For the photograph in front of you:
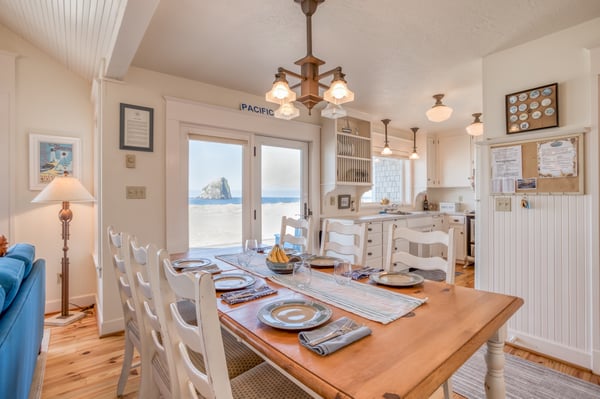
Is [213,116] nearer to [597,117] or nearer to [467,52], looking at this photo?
[467,52]

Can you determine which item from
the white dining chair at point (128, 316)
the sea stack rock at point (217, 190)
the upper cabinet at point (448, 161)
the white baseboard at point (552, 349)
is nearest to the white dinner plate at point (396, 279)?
the white dining chair at point (128, 316)

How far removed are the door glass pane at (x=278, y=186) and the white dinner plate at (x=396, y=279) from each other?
2.16 metres

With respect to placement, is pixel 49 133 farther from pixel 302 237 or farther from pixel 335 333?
pixel 335 333

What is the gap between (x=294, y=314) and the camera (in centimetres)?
110

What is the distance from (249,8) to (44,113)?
248cm

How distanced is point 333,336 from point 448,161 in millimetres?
5330

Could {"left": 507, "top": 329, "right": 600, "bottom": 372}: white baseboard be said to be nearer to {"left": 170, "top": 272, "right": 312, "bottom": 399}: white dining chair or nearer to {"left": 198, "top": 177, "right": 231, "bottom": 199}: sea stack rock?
{"left": 170, "top": 272, "right": 312, "bottom": 399}: white dining chair

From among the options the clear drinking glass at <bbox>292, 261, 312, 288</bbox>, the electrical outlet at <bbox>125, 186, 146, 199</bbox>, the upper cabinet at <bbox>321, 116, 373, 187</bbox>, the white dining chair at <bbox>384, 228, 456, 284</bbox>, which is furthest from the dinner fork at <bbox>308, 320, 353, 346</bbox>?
the upper cabinet at <bbox>321, 116, 373, 187</bbox>

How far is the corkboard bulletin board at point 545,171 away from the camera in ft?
6.82

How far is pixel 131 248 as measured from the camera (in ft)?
4.31

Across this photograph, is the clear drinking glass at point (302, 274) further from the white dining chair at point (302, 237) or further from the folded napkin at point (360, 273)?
the white dining chair at point (302, 237)

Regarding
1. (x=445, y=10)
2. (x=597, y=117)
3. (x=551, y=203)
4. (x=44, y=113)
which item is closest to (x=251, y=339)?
(x=445, y=10)

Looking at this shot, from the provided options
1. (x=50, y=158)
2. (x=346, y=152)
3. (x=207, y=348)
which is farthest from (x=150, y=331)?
(x=346, y=152)

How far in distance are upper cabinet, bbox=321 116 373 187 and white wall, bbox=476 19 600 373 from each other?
1.70m
